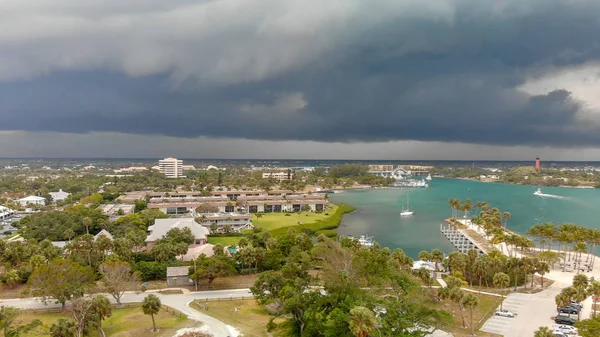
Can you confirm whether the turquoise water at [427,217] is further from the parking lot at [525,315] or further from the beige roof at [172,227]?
the beige roof at [172,227]

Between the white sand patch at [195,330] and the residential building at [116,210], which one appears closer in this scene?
the white sand patch at [195,330]

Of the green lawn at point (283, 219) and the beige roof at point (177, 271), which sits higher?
the beige roof at point (177, 271)

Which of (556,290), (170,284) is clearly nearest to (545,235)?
(556,290)

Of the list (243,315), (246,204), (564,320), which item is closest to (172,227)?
(243,315)

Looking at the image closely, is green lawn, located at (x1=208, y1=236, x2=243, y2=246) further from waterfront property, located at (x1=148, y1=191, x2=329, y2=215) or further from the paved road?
the paved road

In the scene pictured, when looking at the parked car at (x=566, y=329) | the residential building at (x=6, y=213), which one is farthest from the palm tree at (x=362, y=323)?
the residential building at (x=6, y=213)

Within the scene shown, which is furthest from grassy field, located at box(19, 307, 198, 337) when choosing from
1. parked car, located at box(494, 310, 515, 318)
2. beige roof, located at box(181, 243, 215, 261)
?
parked car, located at box(494, 310, 515, 318)
